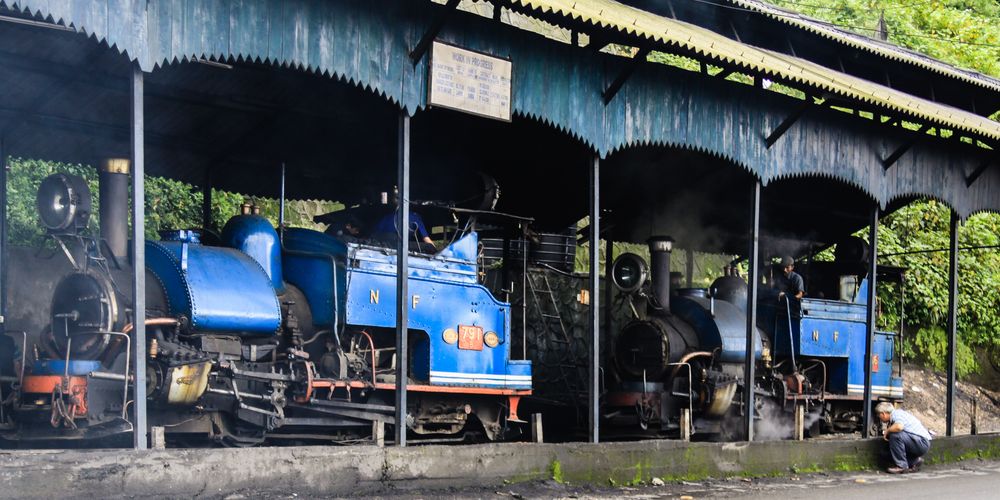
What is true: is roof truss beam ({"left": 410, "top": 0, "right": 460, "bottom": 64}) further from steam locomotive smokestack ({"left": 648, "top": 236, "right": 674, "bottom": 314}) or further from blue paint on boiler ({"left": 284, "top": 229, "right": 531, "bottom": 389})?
steam locomotive smokestack ({"left": 648, "top": 236, "right": 674, "bottom": 314})

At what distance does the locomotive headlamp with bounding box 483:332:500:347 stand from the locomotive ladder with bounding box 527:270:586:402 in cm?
199

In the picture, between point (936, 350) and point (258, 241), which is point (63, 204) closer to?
point (258, 241)

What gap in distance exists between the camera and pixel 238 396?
10.1m

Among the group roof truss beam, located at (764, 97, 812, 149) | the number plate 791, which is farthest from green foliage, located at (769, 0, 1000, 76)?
the number plate 791

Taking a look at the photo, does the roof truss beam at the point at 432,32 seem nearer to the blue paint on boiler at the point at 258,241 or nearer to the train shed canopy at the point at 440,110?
the train shed canopy at the point at 440,110

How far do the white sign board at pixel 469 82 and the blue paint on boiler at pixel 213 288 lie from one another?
7.94 feet

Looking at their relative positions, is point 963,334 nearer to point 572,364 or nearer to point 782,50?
point 782,50

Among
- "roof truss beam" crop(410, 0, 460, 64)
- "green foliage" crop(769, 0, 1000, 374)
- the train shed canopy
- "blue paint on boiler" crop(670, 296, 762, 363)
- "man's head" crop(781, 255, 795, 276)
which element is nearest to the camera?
the train shed canopy

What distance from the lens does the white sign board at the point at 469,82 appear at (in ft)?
33.5

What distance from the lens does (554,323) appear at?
14898 millimetres

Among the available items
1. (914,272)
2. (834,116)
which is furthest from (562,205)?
(914,272)

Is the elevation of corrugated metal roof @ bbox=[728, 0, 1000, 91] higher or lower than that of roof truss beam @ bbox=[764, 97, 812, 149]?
higher

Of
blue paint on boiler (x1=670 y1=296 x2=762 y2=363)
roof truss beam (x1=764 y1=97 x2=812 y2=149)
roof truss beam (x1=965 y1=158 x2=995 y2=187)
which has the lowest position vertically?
blue paint on boiler (x1=670 y1=296 x2=762 y2=363)

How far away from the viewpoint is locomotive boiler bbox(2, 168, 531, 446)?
30.5ft
